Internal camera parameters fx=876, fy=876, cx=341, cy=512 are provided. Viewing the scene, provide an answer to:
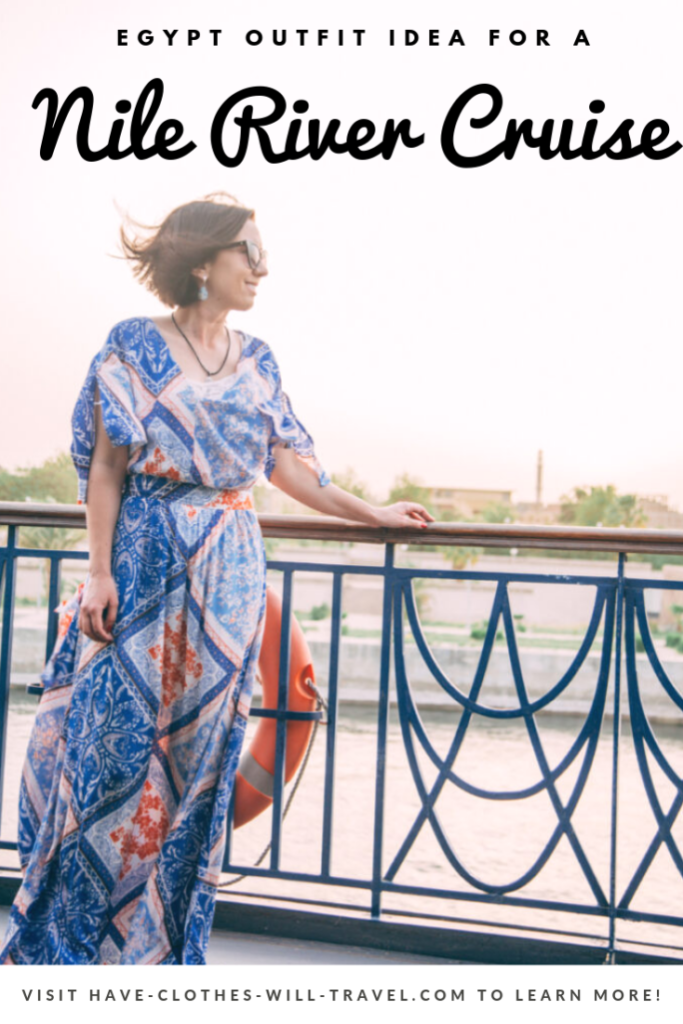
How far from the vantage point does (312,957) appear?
1520mm

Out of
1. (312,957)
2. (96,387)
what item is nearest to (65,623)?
(96,387)

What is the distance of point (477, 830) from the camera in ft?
37.3

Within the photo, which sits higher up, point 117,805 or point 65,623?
point 65,623

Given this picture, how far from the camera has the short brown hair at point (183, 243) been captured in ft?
4.36

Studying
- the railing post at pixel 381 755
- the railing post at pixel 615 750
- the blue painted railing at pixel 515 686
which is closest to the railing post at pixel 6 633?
the blue painted railing at pixel 515 686

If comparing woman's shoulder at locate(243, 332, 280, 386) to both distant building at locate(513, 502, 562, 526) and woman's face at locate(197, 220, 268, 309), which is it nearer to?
woman's face at locate(197, 220, 268, 309)

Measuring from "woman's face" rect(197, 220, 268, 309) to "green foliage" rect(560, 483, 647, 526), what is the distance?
140ft

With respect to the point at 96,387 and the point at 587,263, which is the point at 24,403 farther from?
the point at 587,263

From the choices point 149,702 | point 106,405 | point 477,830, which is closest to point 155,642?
point 149,702

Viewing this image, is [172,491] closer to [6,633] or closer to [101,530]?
[101,530]

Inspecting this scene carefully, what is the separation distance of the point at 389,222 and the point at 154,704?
4065 centimetres

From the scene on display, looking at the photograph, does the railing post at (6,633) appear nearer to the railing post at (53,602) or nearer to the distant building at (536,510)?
the railing post at (53,602)

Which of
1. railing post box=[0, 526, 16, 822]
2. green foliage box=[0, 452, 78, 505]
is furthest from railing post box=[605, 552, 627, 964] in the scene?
green foliage box=[0, 452, 78, 505]

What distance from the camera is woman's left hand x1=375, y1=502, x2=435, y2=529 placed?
1.51 m
